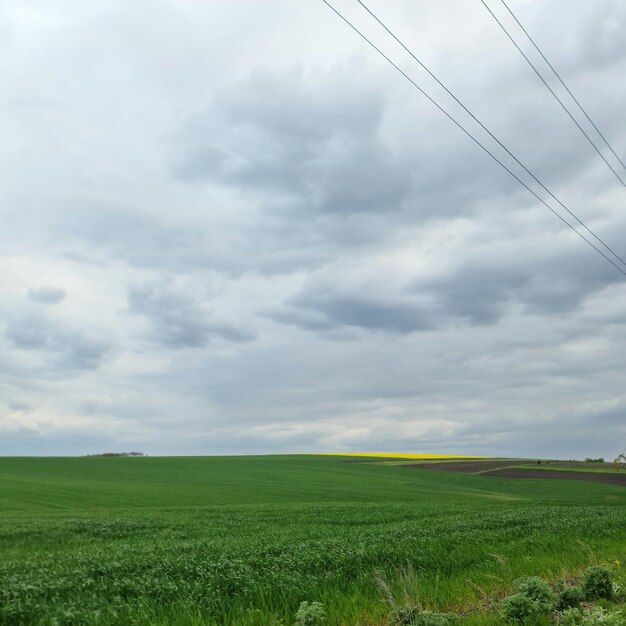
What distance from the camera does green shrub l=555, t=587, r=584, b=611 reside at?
10.4 meters

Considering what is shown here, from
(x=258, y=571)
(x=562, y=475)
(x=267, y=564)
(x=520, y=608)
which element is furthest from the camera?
(x=562, y=475)

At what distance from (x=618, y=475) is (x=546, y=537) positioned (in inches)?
3186

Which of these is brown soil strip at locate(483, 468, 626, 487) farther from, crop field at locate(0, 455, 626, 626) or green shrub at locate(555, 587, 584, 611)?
green shrub at locate(555, 587, 584, 611)

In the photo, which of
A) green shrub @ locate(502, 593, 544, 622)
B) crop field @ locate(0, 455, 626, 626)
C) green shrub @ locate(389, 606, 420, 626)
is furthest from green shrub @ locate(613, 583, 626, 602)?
green shrub @ locate(389, 606, 420, 626)

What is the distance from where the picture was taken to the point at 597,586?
11195 millimetres

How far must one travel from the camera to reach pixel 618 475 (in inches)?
3597

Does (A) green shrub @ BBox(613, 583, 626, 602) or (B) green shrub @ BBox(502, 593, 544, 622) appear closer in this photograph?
(B) green shrub @ BBox(502, 593, 544, 622)

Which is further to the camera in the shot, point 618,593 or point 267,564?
point 267,564

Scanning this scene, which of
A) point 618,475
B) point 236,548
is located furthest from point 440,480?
point 236,548

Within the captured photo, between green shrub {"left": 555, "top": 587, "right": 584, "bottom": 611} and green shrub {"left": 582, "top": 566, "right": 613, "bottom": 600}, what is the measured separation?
0.37 m

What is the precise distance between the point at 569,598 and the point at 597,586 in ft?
3.15

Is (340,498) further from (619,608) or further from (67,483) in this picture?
(619,608)

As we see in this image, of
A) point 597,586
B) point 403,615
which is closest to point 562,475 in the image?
point 597,586

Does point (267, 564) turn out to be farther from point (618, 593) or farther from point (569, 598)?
point (618, 593)
